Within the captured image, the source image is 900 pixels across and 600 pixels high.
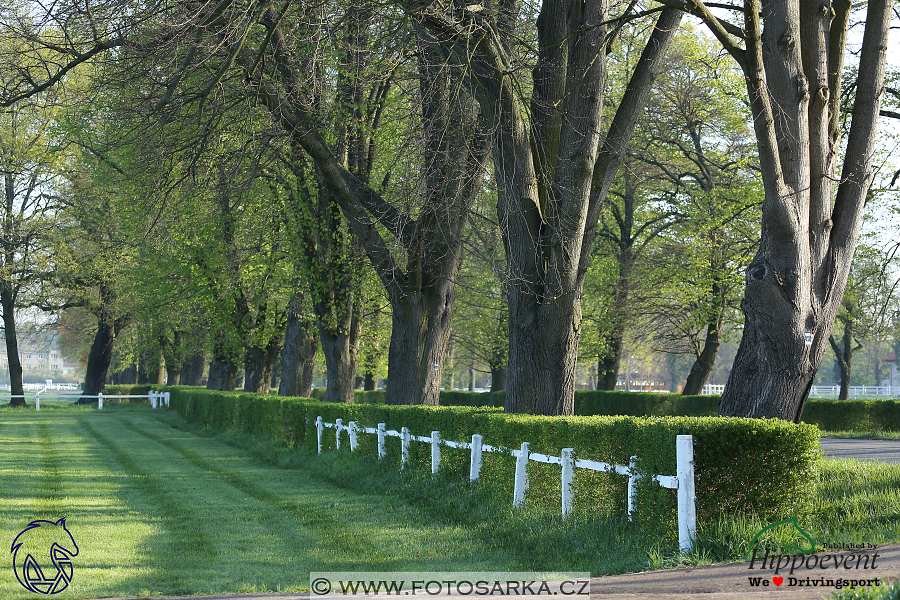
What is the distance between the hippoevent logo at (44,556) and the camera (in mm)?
7178

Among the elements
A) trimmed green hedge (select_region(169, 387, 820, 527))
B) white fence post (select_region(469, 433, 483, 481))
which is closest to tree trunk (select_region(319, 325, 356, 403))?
trimmed green hedge (select_region(169, 387, 820, 527))

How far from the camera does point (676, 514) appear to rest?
7.69 meters

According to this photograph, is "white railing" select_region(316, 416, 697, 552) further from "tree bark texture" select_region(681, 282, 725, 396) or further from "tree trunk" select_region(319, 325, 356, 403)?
"tree bark texture" select_region(681, 282, 725, 396)

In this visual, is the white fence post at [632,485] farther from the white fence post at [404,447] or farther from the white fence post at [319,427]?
the white fence post at [319,427]

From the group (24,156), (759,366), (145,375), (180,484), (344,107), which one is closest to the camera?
(759,366)

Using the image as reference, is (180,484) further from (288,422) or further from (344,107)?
(344,107)

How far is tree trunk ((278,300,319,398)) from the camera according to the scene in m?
25.1

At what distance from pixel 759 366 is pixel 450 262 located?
727cm

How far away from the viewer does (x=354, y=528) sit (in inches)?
392

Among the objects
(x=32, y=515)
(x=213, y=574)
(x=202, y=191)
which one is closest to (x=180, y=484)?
(x=32, y=515)

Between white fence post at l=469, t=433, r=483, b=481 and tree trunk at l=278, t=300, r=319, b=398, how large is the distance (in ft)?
45.5

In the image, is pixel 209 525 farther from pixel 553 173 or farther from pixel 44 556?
pixel 553 173

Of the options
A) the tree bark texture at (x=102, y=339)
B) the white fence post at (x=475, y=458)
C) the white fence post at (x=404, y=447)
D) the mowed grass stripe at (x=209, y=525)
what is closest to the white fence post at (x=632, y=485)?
the mowed grass stripe at (x=209, y=525)

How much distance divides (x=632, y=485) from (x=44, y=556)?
597 centimetres
